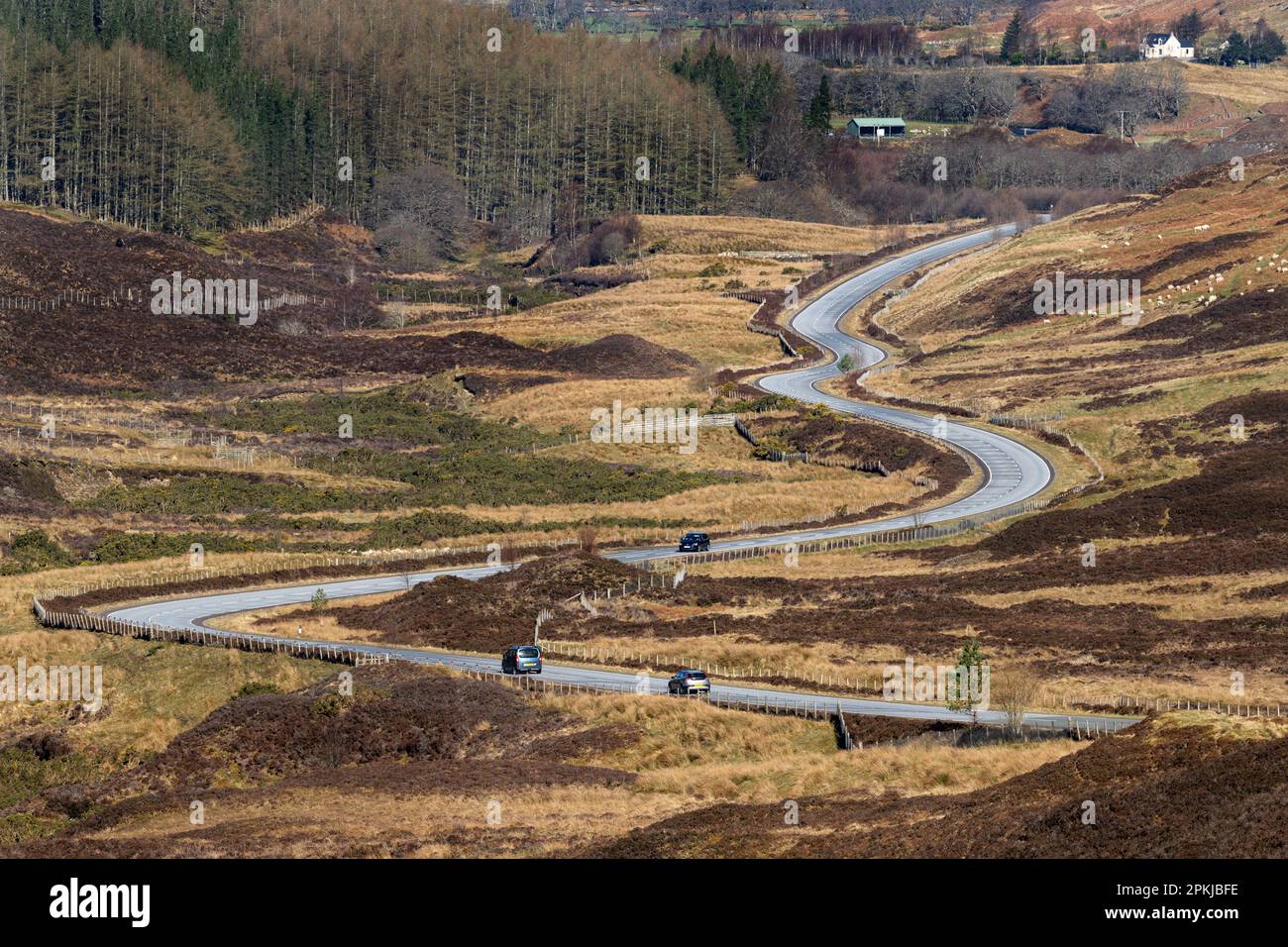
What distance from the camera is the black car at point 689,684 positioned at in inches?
2296

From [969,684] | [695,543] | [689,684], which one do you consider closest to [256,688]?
[689,684]

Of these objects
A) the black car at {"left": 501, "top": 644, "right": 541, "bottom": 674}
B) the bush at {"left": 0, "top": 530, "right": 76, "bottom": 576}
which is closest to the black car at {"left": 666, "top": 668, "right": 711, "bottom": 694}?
the black car at {"left": 501, "top": 644, "right": 541, "bottom": 674}

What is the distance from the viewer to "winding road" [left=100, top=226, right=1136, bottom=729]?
A: 57.4 m

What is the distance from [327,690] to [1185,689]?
89.1 feet

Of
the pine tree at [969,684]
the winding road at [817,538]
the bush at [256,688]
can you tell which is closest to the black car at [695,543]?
the winding road at [817,538]

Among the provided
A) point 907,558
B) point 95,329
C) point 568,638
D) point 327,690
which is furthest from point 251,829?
point 95,329

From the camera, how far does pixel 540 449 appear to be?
122750 mm

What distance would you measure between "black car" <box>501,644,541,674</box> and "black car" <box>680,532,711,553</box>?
25192mm

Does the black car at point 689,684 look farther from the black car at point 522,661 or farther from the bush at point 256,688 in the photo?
the bush at point 256,688

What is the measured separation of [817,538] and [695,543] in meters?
6.72

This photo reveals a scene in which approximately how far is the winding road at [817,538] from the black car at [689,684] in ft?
1.83

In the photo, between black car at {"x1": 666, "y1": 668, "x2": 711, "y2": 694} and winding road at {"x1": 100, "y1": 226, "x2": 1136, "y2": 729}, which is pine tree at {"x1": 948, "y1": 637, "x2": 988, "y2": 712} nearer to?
winding road at {"x1": 100, "y1": 226, "x2": 1136, "y2": 729}

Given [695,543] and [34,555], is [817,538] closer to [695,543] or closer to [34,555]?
[695,543]

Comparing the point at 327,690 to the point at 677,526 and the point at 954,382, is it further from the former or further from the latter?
the point at 954,382
